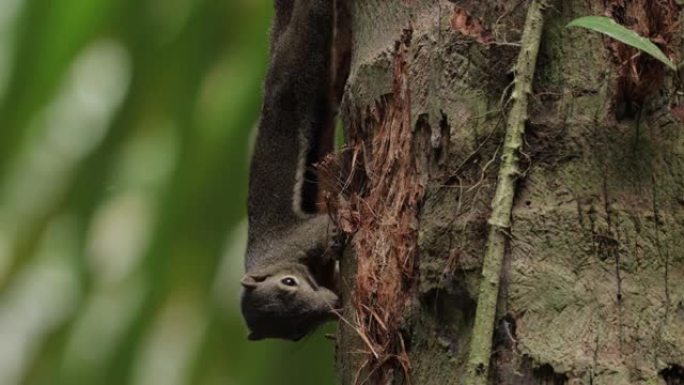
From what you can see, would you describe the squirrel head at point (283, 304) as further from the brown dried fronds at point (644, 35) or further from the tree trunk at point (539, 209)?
the brown dried fronds at point (644, 35)

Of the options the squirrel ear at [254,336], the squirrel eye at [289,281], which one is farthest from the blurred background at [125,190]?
the squirrel eye at [289,281]

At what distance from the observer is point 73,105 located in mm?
3779

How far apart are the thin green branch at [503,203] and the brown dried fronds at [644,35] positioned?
11 cm

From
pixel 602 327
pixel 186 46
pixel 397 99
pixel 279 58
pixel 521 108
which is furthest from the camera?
pixel 186 46

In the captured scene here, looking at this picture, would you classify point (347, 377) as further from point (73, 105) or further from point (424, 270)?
point (73, 105)

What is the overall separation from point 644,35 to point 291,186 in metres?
1.83

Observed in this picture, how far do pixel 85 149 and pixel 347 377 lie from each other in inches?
74.1

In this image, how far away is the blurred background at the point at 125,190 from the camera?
3670 mm

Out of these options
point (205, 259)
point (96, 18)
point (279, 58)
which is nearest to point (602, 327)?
point (279, 58)

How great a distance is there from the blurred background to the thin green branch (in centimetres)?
196

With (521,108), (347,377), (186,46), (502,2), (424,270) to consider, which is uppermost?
(186,46)

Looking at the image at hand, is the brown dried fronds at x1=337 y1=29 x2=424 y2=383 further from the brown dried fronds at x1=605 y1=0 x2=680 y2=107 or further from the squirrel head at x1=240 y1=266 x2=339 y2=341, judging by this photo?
the squirrel head at x1=240 y1=266 x2=339 y2=341

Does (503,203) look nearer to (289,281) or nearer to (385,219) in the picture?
(385,219)

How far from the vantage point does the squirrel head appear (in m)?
3.14
